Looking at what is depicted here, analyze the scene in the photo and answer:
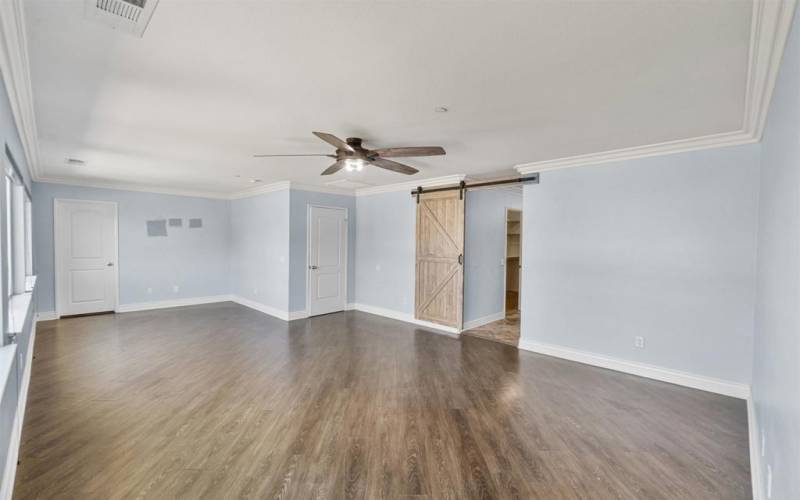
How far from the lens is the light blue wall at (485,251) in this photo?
5.84 meters

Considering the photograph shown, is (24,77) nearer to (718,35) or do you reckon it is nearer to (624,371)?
(718,35)

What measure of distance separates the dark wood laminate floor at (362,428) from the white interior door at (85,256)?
87.4 inches

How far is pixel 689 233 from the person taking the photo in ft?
11.9

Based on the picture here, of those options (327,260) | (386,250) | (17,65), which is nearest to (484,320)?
(386,250)

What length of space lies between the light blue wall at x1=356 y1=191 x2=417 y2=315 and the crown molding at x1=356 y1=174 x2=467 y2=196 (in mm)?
84

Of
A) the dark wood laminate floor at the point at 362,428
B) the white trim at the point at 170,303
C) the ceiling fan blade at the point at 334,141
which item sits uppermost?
the ceiling fan blade at the point at 334,141

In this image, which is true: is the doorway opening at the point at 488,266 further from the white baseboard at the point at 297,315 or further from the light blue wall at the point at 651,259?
the white baseboard at the point at 297,315

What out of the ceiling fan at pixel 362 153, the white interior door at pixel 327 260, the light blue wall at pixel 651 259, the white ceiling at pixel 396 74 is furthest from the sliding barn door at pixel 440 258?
the ceiling fan at pixel 362 153

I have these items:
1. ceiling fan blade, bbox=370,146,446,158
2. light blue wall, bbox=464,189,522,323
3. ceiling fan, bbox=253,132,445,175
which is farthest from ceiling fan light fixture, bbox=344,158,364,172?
light blue wall, bbox=464,189,522,323

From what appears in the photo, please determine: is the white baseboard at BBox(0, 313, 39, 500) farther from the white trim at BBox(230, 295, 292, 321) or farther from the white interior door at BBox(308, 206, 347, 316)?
the white interior door at BBox(308, 206, 347, 316)

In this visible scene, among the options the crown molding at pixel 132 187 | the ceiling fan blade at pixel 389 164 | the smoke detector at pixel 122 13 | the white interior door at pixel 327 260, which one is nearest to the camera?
the smoke detector at pixel 122 13

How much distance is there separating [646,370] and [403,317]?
3.73 metres

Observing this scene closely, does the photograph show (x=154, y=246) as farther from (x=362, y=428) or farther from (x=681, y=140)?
(x=681, y=140)

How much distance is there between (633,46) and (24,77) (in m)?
3.69
